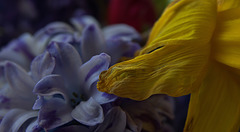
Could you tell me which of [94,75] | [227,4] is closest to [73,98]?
[94,75]

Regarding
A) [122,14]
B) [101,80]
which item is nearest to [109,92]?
[101,80]

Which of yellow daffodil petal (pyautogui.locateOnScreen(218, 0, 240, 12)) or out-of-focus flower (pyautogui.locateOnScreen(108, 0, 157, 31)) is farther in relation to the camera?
out-of-focus flower (pyautogui.locateOnScreen(108, 0, 157, 31))

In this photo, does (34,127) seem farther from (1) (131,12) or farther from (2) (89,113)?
(1) (131,12)

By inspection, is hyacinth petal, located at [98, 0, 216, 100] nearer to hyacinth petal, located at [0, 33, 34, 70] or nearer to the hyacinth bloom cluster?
the hyacinth bloom cluster

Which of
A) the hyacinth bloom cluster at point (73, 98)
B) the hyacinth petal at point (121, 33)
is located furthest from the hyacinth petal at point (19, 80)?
the hyacinth petal at point (121, 33)

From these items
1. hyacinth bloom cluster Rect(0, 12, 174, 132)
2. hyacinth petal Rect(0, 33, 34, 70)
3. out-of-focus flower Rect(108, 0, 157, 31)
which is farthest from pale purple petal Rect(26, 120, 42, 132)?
out-of-focus flower Rect(108, 0, 157, 31)

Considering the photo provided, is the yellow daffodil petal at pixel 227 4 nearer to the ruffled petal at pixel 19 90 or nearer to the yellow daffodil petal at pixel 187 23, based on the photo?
the yellow daffodil petal at pixel 187 23
